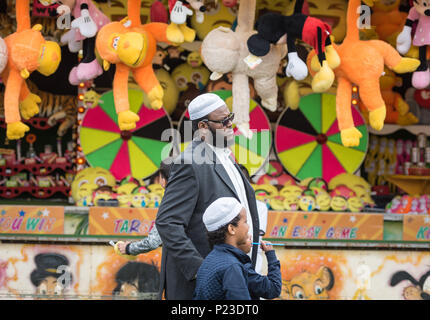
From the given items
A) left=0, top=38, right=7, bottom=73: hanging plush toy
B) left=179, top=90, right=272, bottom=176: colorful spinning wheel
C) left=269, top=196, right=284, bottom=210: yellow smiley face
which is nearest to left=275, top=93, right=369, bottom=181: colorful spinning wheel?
left=179, top=90, right=272, bottom=176: colorful spinning wheel

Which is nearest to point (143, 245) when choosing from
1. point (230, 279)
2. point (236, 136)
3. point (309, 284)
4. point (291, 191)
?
point (230, 279)

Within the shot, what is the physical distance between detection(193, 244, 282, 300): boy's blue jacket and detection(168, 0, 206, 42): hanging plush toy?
2.86m

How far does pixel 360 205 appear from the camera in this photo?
19.8ft

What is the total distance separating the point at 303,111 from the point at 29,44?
8.77ft

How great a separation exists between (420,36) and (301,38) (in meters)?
0.94

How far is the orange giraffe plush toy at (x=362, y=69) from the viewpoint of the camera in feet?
17.4

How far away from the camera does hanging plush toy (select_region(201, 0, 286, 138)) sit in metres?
5.50

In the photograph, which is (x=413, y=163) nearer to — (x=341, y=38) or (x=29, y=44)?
(x=341, y=38)

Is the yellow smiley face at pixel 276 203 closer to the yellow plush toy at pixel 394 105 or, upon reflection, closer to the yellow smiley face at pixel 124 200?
the yellow smiley face at pixel 124 200

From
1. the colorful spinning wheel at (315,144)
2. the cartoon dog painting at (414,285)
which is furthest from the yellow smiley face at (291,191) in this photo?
the cartoon dog painting at (414,285)

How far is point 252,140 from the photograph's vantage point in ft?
20.2

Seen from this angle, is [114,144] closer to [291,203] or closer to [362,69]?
[291,203]
